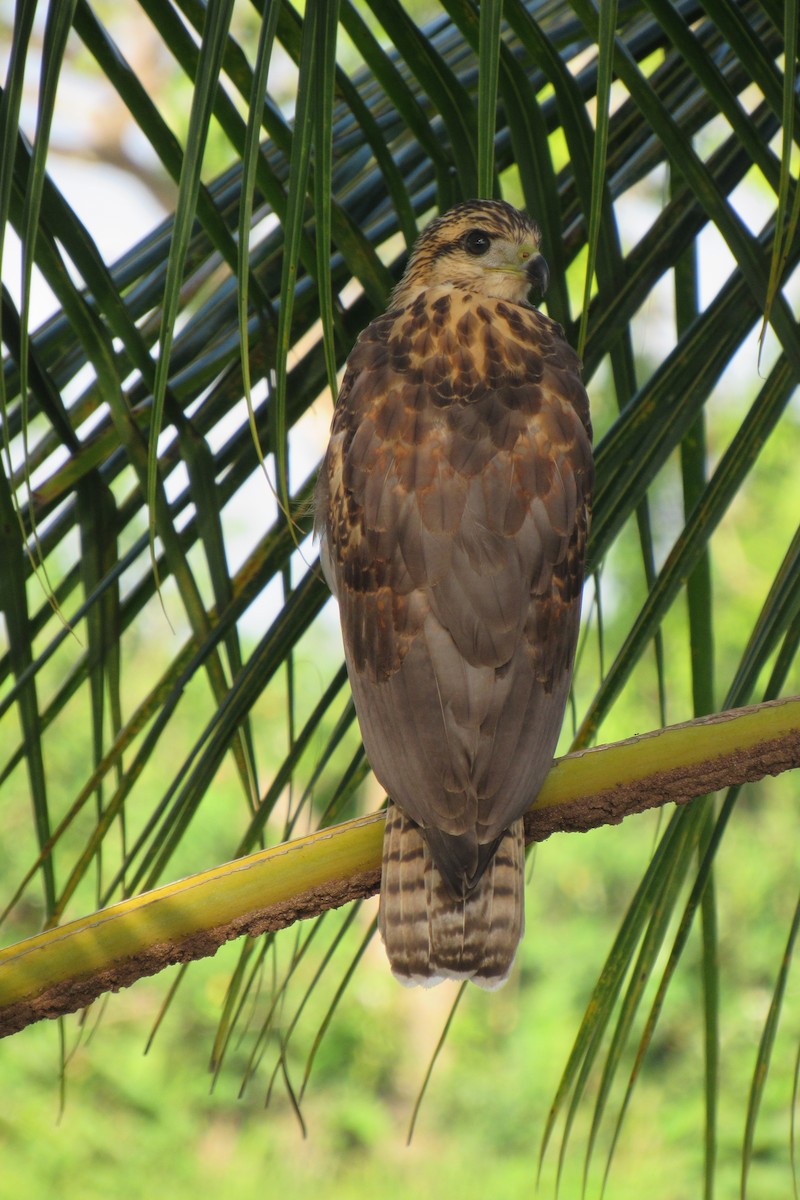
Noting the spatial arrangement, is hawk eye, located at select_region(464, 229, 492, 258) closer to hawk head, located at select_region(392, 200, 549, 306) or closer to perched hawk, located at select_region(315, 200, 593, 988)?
hawk head, located at select_region(392, 200, 549, 306)

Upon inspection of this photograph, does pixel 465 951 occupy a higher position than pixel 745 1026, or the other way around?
pixel 465 951

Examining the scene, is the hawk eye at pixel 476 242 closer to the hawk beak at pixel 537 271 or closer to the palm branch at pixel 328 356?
the hawk beak at pixel 537 271

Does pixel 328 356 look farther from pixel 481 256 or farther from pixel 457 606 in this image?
pixel 481 256

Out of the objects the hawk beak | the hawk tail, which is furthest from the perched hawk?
the hawk beak

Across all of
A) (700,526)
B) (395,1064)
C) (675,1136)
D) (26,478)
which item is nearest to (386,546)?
(700,526)

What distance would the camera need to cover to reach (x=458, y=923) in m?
1.98

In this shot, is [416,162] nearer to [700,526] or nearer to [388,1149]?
[700,526]

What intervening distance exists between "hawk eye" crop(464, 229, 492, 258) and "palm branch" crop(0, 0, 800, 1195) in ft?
1.23

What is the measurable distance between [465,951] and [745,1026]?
10132 mm

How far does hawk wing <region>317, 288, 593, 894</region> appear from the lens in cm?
194

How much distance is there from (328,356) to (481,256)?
1472 millimetres

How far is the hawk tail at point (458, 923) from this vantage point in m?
1.93

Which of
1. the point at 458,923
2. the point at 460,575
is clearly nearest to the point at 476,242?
the point at 460,575

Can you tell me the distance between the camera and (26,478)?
Answer: 4.74 feet
